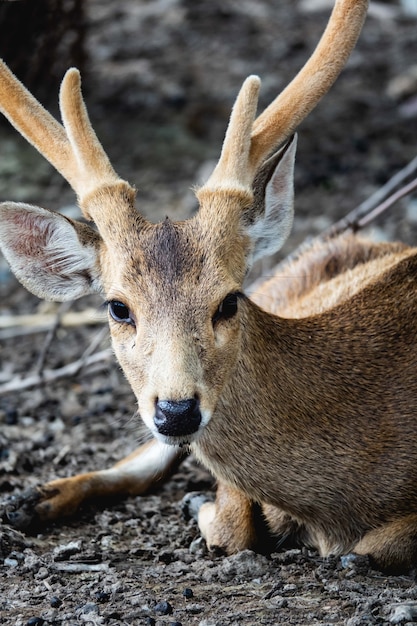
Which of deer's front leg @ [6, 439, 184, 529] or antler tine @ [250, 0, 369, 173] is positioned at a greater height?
antler tine @ [250, 0, 369, 173]

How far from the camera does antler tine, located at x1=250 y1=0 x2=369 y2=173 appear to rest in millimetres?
4887

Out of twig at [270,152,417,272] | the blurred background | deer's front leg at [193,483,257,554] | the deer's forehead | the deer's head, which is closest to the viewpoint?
the deer's head

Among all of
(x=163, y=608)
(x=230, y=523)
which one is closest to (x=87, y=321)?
(x=230, y=523)

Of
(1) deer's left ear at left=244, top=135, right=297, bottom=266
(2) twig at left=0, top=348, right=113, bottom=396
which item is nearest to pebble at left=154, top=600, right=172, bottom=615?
(1) deer's left ear at left=244, top=135, right=297, bottom=266

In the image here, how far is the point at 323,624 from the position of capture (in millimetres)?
3990

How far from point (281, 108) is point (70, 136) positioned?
95 cm

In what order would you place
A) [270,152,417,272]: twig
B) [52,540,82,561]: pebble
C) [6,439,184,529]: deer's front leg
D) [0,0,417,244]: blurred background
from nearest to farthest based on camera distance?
[52,540,82,561]: pebble, [6,439,184,529]: deer's front leg, [270,152,417,272]: twig, [0,0,417,244]: blurred background

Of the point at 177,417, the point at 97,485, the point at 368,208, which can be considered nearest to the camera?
the point at 177,417

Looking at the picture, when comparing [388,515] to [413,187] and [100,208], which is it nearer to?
[100,208]

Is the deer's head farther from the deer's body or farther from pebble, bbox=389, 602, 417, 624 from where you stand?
pebble, bbox=389, 602, 417, 624

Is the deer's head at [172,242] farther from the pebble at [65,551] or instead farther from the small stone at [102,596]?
the pebble at [65,551]

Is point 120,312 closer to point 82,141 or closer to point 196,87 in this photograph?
point 82,141

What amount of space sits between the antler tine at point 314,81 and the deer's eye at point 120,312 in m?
0.98

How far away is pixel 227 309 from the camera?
14.3 feet
